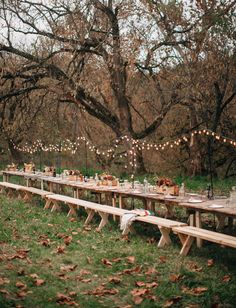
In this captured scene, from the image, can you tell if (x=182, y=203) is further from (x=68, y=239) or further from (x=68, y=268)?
(x=68, y=268)

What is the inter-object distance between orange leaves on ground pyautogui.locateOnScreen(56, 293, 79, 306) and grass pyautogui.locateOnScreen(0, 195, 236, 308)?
0.04ft

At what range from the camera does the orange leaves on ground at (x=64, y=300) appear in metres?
5.45

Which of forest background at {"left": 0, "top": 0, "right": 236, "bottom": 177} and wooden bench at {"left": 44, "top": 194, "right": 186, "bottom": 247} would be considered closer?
wooden bench at {"left": 44, "top": 194, "right": 186, "bottom": 247}

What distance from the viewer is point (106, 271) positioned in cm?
684

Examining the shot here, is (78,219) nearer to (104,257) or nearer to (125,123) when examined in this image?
(104,257)

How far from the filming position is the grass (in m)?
5.64

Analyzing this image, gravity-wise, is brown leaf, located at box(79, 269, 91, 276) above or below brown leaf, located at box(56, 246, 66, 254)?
below

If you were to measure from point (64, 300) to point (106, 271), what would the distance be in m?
1.36

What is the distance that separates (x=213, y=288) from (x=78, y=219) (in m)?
5.59

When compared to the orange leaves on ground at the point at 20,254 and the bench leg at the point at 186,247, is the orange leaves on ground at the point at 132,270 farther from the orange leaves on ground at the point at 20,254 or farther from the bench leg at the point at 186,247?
the orange leaves on ground at the point at 20,254

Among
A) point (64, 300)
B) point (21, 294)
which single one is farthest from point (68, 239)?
point (64, 300)

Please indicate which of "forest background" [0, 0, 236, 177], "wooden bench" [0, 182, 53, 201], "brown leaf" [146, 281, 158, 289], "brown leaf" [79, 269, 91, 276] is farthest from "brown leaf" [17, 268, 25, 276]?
"forest background" [0, 0, 236, 177]

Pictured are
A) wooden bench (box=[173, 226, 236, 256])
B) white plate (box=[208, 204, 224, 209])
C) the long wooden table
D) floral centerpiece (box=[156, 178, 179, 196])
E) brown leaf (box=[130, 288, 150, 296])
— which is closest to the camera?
brown leaf (box=[130, 288, 150, 296])

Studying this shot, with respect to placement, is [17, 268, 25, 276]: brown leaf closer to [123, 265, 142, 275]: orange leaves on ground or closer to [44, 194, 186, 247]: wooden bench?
[123, 265, 142, 275]: orange leaves on ground
